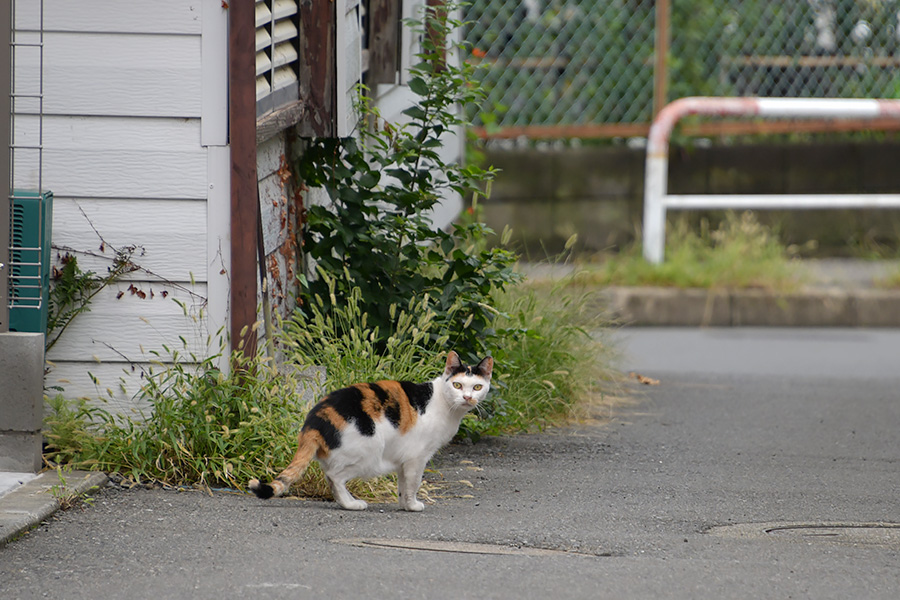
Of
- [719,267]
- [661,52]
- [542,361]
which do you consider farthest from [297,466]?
[661,52]

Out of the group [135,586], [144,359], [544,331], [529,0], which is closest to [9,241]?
[144,359]

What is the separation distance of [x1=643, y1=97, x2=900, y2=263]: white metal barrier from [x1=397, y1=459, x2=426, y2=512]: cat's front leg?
673cm

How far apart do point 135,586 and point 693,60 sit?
10147 mm

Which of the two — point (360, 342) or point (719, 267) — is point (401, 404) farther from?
point (719, 267)

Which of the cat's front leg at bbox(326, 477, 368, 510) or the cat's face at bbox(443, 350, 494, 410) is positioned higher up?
the cat's face at bbox(443, 350, 494, 410)

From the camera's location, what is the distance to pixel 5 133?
4215 millimetres

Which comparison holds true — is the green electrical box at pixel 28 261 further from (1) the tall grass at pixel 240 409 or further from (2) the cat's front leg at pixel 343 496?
(2) the cat's front leg at pixel 343 496

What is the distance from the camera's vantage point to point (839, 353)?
9.11 meters

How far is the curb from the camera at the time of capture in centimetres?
1027

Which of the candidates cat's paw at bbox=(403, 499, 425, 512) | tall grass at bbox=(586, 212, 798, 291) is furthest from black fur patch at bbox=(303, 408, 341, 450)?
tall grass at bbox=(586, 212, 798, 291)

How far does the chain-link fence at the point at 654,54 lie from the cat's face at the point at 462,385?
25.8 ft

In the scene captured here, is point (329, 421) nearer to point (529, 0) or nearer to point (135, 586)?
point (135, 586)

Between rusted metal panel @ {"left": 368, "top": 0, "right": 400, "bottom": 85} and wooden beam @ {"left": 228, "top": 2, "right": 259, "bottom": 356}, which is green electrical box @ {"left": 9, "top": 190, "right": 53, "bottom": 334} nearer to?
wooden beam @ {"left": 228, "top": 2, "right": 259, "bottom": 356}

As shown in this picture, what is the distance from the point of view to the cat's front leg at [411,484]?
13.9ft
